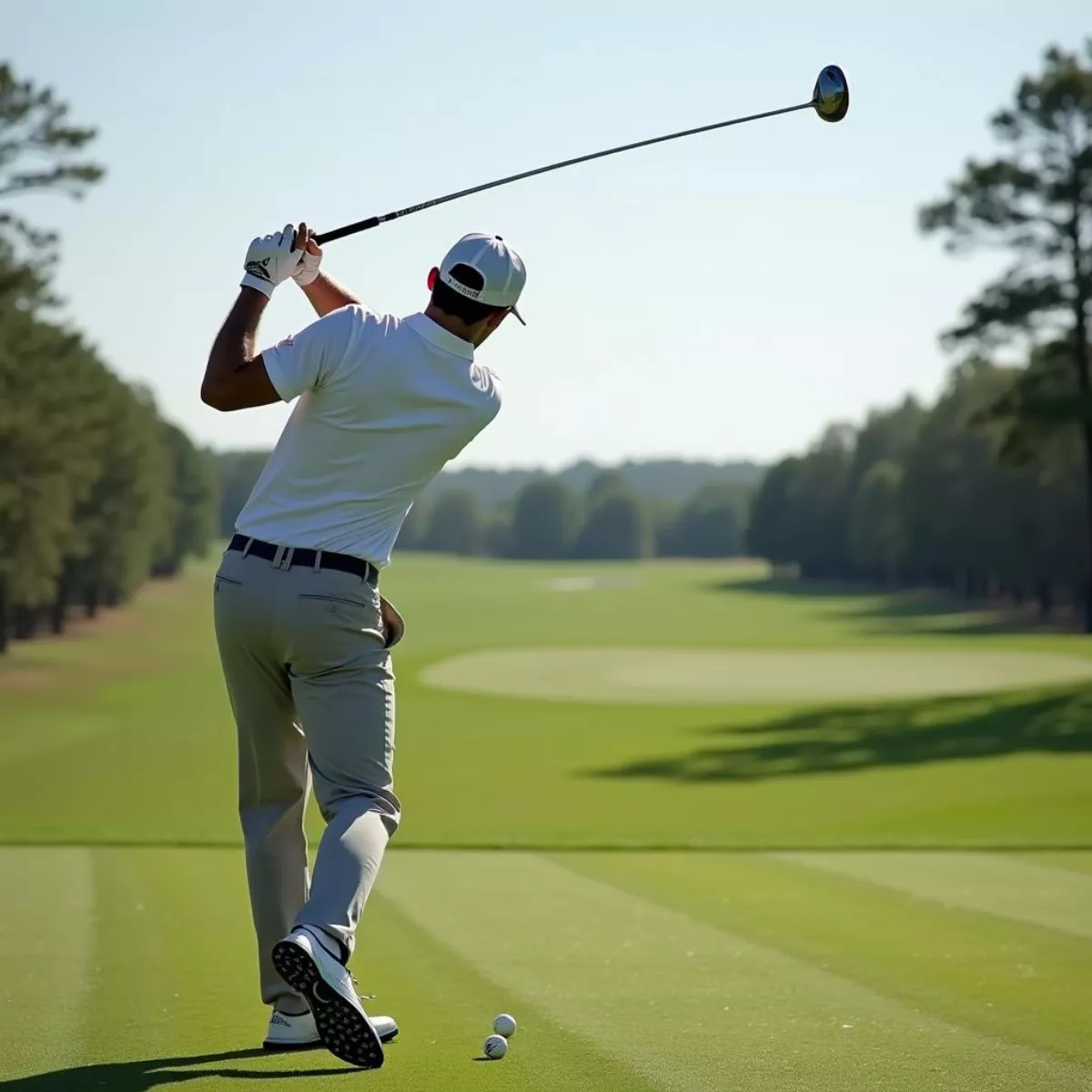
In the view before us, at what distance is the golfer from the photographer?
470 centimetres

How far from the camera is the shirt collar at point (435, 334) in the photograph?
4.88m

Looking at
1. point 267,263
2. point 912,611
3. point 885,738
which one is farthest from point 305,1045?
point 912,611

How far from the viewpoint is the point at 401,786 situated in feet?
77.8

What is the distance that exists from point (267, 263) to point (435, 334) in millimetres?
489

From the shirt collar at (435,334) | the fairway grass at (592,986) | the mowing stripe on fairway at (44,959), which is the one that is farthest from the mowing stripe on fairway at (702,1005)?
the shirt collar at (435,334)

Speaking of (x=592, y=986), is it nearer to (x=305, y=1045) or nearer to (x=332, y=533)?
(x=305, y=1045)

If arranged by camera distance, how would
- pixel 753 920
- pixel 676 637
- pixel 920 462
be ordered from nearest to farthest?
pixel 753 920, pixel 676 637, pixel 920 462

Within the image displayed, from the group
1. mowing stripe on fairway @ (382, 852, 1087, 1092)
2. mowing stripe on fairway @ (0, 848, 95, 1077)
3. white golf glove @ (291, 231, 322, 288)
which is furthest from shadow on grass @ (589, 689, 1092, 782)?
white golf glove @ (291, 231, 322, 288)

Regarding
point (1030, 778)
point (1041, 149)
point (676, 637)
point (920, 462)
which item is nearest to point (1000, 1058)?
point (1030, 778)

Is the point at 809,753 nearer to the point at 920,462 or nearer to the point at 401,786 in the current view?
the point at 401,786

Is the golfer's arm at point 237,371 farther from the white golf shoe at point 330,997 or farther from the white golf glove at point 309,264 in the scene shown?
the white golf shoe at point 330,997

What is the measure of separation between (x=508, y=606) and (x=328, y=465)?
274ft

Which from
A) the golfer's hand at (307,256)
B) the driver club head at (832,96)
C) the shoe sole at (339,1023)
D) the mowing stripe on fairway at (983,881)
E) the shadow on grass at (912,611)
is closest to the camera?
the shoe sole at (339,1023)

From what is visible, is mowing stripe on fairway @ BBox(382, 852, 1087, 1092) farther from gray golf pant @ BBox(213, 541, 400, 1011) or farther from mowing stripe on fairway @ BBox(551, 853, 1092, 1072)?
gray golf pant @ BBox(213, 541, 400, 1011)
